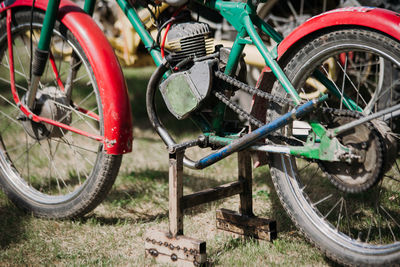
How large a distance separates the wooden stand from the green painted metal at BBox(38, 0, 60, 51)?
103 centimetres

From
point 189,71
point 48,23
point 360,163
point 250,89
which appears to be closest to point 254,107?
point 250,89

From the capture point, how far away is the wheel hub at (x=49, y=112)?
2893 mm

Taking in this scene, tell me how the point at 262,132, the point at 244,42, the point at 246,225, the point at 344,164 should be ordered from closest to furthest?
the point at 344,164 → the point at 262,132 → the point at 244,42 → the point at 246,225

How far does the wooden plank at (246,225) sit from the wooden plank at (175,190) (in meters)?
0.43

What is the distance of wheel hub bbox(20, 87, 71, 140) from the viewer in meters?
2.89

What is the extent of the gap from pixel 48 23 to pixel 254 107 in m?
1.23

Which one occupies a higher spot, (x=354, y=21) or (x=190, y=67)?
(x=354, y=21)

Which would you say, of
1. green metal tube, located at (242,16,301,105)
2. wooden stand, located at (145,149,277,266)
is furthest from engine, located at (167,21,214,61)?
wooden stand, located at (145,149,277,266)

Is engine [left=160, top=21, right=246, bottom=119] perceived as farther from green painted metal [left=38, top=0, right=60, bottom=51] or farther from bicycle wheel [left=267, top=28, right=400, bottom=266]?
green painted metal [left=38, top=0, right=60, bottom=51]

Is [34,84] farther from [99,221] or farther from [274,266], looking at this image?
[274,266]

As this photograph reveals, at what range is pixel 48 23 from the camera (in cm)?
266

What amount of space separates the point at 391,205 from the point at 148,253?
133cm

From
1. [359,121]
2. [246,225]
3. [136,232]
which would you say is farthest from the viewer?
[136,232]

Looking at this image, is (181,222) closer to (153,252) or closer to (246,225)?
(153,252)
